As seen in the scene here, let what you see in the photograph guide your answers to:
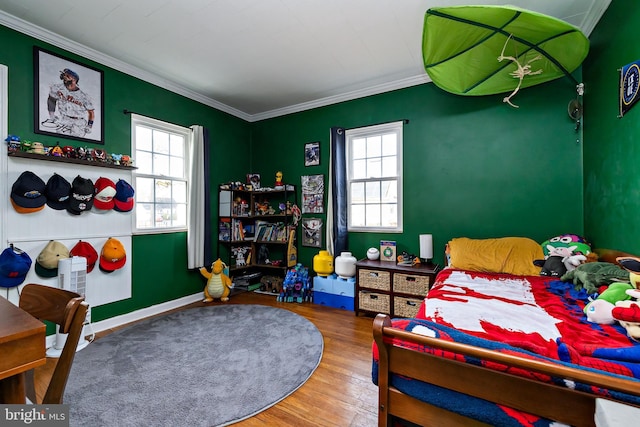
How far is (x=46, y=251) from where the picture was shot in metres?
2.33

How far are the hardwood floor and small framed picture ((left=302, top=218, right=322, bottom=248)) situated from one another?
1.37 m

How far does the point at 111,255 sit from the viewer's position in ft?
8.84

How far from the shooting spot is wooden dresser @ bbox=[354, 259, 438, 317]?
2779 mm

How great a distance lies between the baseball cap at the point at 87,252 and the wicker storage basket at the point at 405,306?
120 inches

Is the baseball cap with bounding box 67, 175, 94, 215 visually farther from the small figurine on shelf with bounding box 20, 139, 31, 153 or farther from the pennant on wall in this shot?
the pennant on wall

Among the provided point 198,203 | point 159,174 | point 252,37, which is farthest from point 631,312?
point 159,174

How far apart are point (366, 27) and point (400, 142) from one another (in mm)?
1382

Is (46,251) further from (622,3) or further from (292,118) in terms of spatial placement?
(622,3)

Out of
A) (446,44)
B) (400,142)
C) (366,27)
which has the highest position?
(366,27)

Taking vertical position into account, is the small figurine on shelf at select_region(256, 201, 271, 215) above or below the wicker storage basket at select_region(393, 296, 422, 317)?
above

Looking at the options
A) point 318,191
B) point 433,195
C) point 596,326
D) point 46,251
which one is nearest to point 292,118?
point 318,191

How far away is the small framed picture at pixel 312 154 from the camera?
3908 mm

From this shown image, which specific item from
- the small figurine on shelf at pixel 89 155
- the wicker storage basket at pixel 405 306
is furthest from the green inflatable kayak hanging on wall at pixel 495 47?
the small figurine on shelf at pixel 89 155

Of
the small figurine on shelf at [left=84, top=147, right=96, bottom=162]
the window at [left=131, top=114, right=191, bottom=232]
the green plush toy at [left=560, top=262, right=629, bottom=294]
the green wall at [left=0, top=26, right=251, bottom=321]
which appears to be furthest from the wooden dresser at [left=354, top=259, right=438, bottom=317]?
the small figurine on shelf at [left=84, top=147, right=96, bottom=162]
